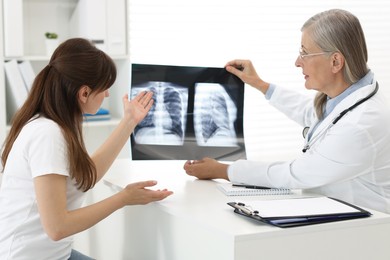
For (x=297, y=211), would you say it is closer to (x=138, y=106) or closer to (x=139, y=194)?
(x=139, y=194)

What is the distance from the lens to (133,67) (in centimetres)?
217

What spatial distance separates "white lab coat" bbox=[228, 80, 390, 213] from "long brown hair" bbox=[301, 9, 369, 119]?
8 cm

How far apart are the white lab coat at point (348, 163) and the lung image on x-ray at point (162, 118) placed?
0.33 m

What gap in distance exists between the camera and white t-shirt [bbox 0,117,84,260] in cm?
168

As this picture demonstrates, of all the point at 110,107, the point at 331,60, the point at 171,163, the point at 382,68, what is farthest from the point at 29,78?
the point at 382,68

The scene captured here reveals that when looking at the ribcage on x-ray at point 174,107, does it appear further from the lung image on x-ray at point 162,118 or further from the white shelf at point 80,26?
the white shelf at point 80,26

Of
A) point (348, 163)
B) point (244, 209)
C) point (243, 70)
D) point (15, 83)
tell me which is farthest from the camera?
point (15, 83)

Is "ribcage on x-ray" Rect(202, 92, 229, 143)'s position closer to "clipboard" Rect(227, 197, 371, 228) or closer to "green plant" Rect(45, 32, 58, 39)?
"clipboard" Rect(227, 197, 371, 228)

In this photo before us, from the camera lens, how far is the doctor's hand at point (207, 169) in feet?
6.91

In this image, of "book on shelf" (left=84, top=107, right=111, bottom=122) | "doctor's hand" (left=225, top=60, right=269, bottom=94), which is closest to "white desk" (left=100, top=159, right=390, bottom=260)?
"doctor's hand" (left=225, top=60, right=269, bottom=94)

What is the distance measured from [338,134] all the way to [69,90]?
789 mm

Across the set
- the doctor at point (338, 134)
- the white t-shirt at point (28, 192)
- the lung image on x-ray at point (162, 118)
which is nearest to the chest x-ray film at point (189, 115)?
the lung image on x-ray at point (162, 118)

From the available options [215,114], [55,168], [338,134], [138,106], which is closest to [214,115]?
[215,114]

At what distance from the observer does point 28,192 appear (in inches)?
68.8
